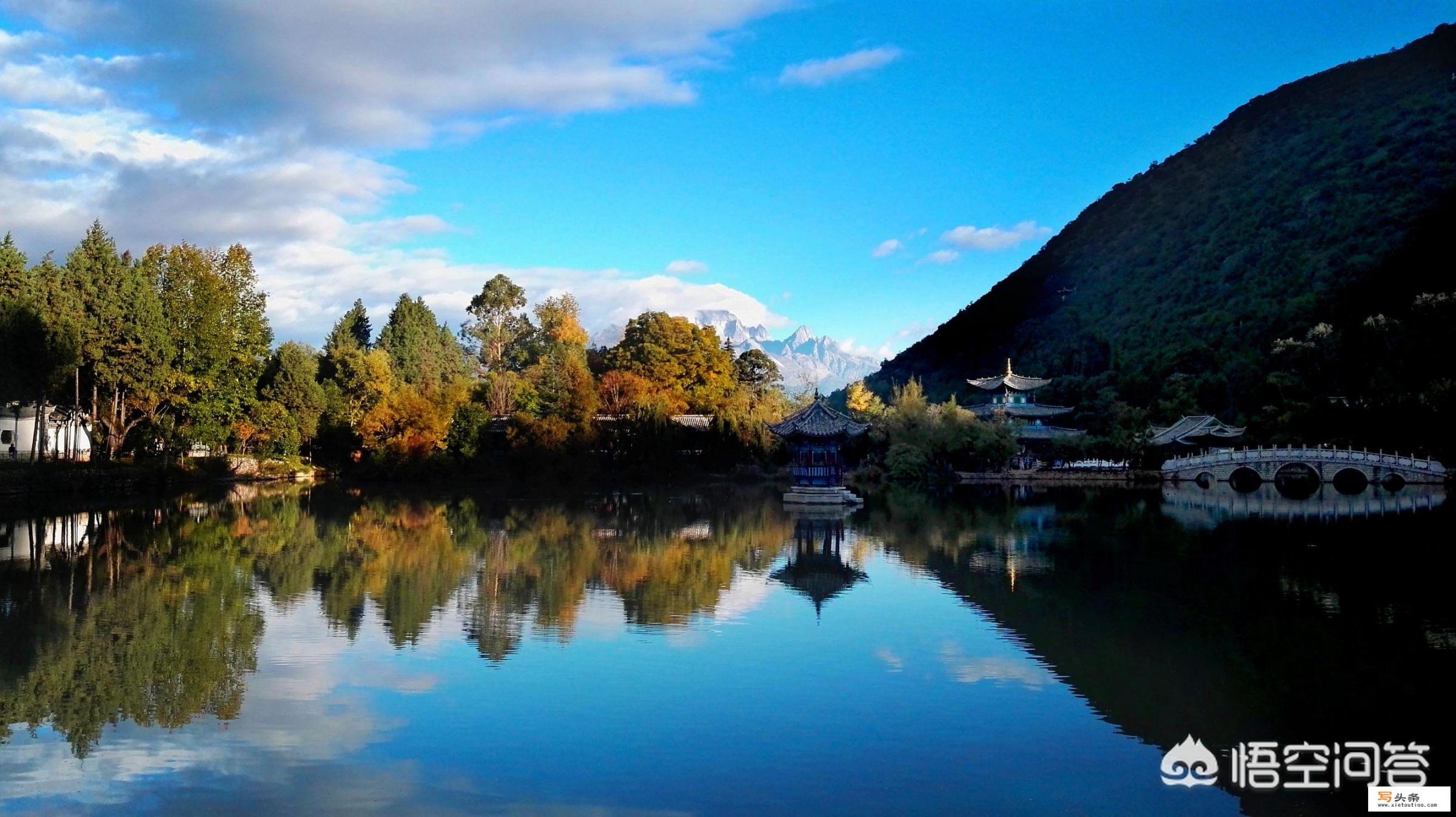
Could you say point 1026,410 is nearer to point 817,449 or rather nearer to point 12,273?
point 817,449

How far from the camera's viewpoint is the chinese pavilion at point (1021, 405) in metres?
52.4

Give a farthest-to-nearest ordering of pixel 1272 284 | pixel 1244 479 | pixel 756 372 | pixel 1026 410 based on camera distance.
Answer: pixel 1272 284, pixel 756 372, pixel 1026 410, pixel 1244 479

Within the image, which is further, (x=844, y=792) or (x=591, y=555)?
(x=591, y=555)

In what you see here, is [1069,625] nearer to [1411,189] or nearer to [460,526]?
[460,526]

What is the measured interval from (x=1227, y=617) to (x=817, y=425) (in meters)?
A: 19.5

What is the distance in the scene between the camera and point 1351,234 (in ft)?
192

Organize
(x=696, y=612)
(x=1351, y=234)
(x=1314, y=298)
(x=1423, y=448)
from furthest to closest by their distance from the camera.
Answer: (x=1351, y=234) < (x=1314, y=298) < (x=1423, y=448) < (x=696, y=612)

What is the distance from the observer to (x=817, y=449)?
106ft

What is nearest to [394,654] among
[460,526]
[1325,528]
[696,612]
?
[696,612]

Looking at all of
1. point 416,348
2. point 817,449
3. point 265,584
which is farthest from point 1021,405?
point 265,584

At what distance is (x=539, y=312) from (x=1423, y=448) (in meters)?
46.7

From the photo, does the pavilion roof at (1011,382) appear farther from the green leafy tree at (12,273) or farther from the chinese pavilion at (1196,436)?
the green leafy tree at (12,273)

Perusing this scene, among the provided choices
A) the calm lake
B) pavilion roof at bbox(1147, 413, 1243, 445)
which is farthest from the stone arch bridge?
the calm lake

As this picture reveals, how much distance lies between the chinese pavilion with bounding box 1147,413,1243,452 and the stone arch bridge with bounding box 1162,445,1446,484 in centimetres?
197
